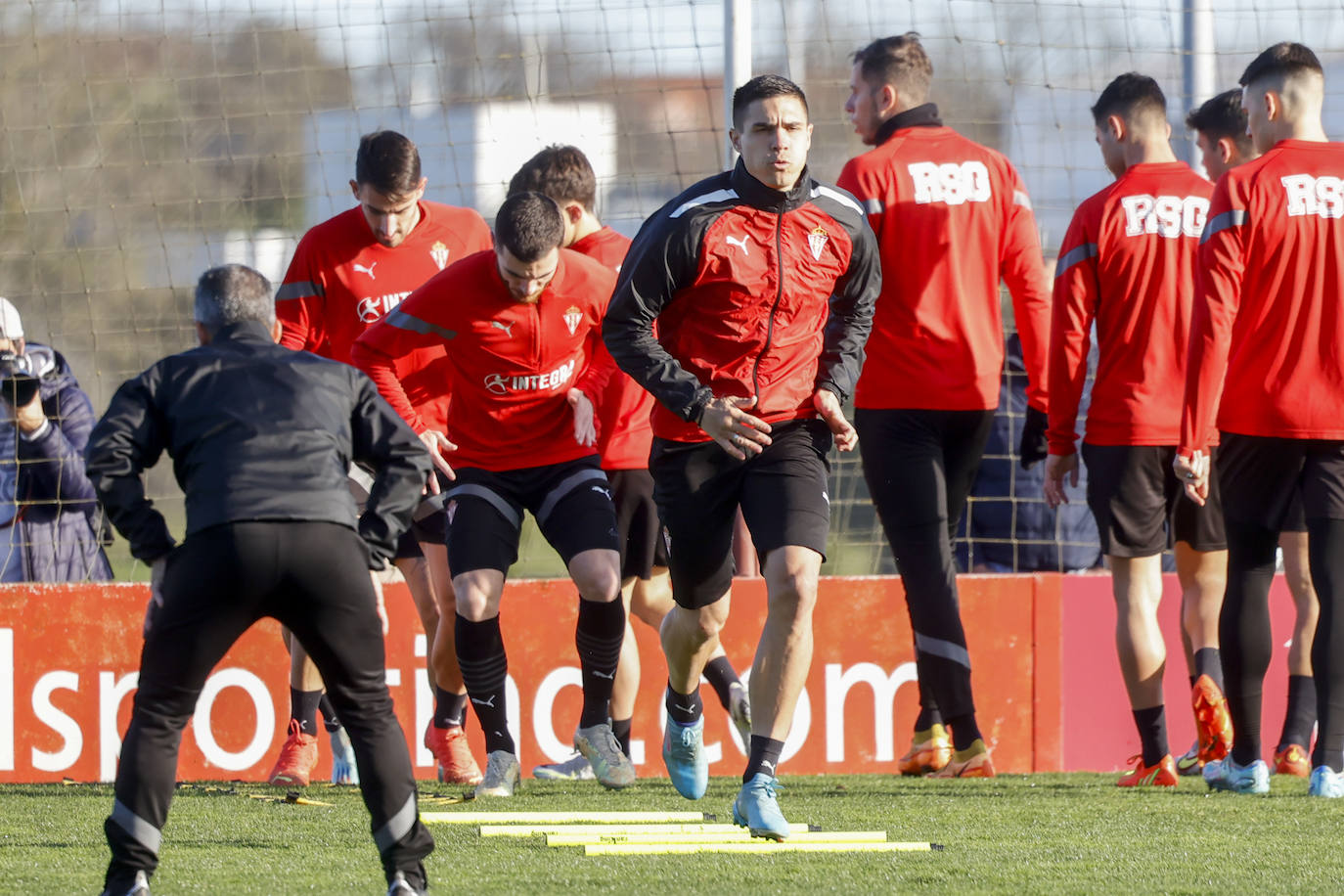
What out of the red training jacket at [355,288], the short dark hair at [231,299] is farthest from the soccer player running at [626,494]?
the short dark hair at [231,299]

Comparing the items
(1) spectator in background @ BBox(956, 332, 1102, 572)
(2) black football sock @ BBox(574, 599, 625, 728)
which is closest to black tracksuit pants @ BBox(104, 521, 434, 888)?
(2) black football sock @ BBox(574, 599, 625, 728)

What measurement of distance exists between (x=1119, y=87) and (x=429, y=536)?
2.93 metres

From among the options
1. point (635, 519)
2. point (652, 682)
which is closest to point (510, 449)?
point (635, 519)

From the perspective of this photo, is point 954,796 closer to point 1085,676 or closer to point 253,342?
point 1085,676

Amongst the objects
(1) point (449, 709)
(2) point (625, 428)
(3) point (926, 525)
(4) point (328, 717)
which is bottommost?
(4) point (328, 717)

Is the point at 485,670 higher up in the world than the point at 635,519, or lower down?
lower down

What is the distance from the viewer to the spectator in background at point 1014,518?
873 cm

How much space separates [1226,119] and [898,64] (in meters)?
1.31

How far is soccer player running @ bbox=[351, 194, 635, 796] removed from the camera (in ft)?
20.6

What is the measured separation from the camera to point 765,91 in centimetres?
523

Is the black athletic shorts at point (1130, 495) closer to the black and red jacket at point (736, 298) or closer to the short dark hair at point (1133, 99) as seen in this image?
A: the short dark hair at point (1133, 99)

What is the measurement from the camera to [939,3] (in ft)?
28.6

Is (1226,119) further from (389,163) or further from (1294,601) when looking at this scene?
(389,163)

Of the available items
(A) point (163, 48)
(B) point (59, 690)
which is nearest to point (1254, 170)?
(B) point (59, 690)
